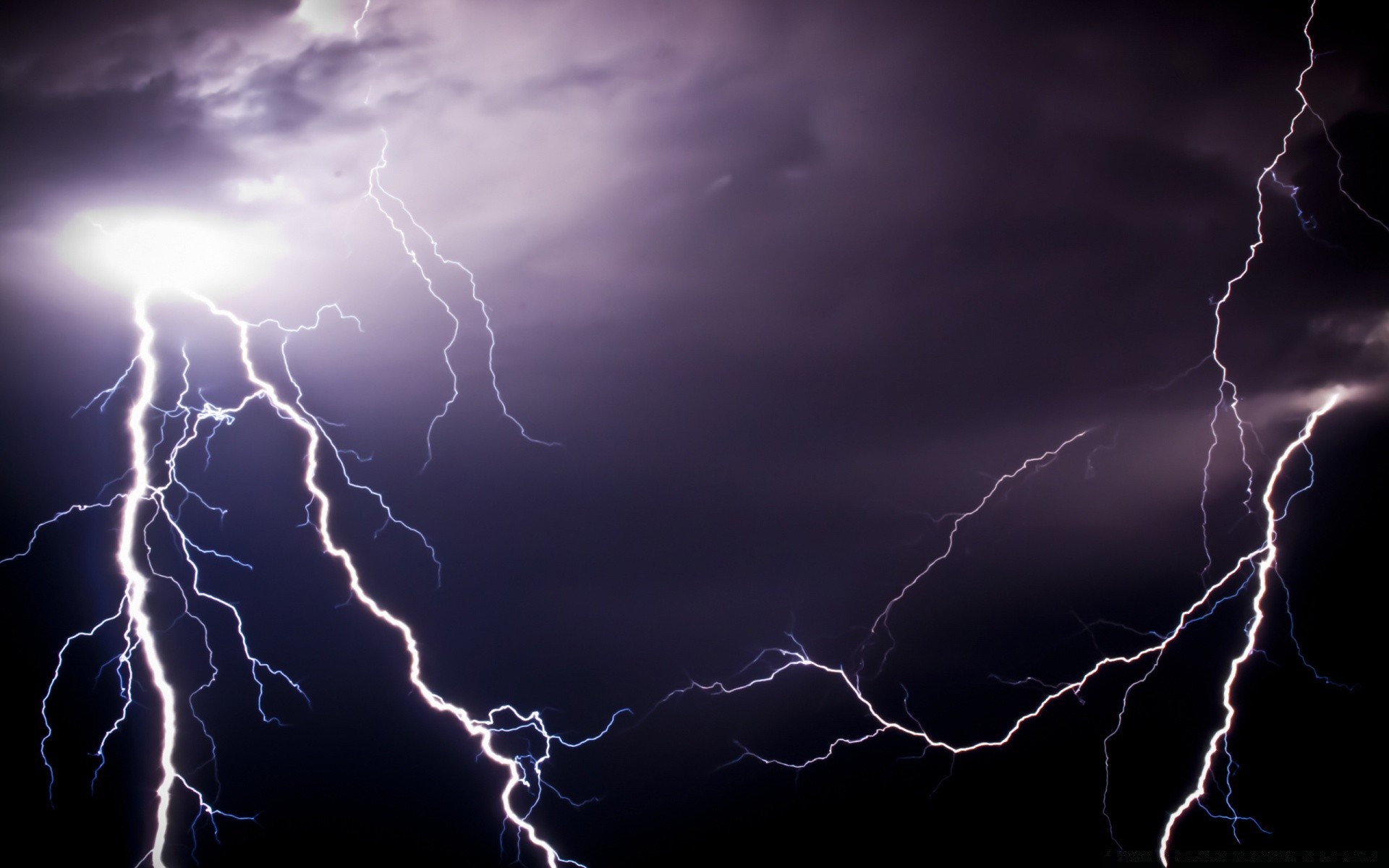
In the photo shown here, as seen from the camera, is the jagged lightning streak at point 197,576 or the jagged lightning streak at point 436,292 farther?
the jagged lightning streak at point 436,292

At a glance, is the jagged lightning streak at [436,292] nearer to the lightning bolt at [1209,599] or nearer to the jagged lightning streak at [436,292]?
the jagged lightning streak at [436,292]

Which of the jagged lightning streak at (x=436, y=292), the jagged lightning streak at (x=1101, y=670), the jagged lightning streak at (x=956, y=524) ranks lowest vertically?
the jagged lightning streak at (x=1101, y=670)

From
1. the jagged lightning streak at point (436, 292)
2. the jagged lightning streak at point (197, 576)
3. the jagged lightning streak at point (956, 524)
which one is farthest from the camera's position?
the jagged lightning streak at point (956, 524)

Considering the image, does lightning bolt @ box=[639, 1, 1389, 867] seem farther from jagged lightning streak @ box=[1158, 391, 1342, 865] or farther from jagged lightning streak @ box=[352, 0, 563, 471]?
jagged lightning streak @ box=[352, 0, 563, 471]

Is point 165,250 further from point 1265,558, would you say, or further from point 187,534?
point 1265,558

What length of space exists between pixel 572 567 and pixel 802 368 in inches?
63.2

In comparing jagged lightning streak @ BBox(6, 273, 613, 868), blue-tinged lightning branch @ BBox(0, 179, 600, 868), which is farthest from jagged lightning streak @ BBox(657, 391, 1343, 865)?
blue-tinged lightning branch @ BBox(0, 179, 600, 868)

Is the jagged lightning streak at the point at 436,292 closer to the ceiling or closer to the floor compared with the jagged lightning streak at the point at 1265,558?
closer to the ceiling

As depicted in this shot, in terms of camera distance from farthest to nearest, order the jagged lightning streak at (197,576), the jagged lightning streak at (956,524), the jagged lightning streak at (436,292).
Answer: the jagged lightning streak at (956,524) → the jagged lightning streak at (436,292) → the jagged lightning streak at (197,576)

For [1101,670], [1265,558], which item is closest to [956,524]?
[1101,670]

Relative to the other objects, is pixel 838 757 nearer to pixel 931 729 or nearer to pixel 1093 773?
pixel 931 729

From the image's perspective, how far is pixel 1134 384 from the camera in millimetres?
3117

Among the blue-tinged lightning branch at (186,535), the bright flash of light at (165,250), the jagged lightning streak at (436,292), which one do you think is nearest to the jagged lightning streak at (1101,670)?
the blue-tinged lightning branch at (186,535)

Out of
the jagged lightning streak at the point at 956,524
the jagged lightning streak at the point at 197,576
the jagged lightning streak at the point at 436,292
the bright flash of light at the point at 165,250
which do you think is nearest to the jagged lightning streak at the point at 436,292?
the jagged lightning streak at the point at 436,292
